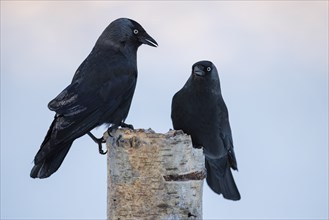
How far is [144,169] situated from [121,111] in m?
2.30

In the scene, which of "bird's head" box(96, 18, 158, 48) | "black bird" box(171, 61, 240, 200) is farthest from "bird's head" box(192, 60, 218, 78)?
"bird's head" box(96, 18, 158, 48)

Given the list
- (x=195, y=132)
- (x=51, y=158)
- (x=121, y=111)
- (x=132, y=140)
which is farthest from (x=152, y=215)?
(x=195, y=132)

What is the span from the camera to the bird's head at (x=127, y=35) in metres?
8.82

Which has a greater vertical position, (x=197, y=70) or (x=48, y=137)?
(x=197, y=70)

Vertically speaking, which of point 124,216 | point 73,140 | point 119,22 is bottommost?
point 124,216

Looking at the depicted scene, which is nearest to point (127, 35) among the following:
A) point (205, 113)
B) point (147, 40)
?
point (147, 40)

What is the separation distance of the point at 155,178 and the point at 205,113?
10.1 feet

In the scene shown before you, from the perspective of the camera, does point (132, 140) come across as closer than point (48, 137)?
Yes

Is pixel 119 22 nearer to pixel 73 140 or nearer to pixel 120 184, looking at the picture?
pixel 73 140

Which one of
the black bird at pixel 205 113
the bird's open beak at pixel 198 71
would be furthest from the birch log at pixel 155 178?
the bird's open beak at pixel 198 71

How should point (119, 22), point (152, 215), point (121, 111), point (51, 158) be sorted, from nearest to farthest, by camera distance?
point (152, 215), point (51, 158), point (121, 111), point (119, 22)

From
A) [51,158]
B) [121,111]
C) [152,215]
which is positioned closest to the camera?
[152,215]

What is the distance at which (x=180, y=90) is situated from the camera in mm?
9305

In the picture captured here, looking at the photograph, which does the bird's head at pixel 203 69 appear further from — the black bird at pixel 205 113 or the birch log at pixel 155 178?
the birch log at pixel 155 178
